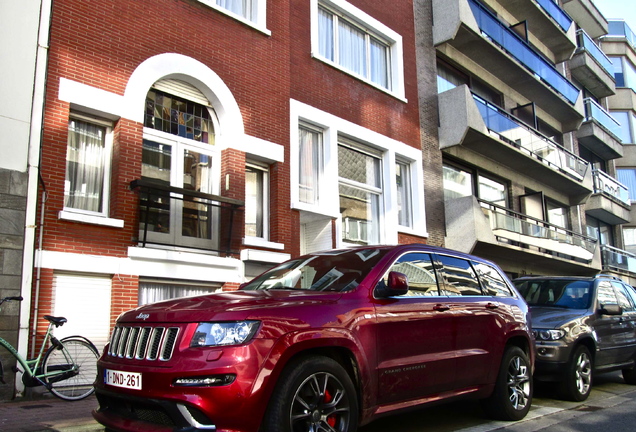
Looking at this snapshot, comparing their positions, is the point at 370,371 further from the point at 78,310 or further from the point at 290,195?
the point at 290,195

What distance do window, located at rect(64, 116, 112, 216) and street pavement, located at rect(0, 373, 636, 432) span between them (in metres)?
2.98

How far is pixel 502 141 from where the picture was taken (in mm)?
18062

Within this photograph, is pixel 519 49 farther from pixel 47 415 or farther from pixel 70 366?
pixel 47 415

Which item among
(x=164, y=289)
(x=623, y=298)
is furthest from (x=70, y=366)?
(x=623, y=298)

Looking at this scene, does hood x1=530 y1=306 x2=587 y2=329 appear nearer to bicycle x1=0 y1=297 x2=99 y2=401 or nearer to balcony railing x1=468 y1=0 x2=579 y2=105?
bicycle x1=0 y1=297 x2=99 y2=401

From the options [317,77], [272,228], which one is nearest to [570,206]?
[317,77]

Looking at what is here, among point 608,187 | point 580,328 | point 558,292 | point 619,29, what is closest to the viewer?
point 580,328

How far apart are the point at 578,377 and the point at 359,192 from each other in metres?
7.64

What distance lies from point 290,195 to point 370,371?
302 inches

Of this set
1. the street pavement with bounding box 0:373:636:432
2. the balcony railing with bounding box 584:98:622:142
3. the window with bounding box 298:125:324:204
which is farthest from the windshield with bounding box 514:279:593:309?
the balcony railing with bounding box 584:98:622:142

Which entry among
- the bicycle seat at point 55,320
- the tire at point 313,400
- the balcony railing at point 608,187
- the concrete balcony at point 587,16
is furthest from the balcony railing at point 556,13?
the tire at point 313,400

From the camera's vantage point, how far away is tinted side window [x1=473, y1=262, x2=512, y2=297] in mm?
6777

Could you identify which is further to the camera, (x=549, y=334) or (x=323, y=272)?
(x=549, y=334)

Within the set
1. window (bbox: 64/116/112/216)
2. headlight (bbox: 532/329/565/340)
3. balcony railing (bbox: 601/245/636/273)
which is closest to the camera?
headlight (bbox: 532/329/565/340)
